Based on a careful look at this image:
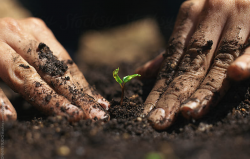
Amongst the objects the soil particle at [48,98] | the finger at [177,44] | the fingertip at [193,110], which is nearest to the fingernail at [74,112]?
the soil particle at [48,98]

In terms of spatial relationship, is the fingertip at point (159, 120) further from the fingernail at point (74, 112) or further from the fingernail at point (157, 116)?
the fingernail at point (74, 112)

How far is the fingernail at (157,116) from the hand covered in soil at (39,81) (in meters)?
0.51

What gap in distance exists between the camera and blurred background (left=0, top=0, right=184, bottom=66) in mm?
4699

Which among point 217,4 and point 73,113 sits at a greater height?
point 217,4

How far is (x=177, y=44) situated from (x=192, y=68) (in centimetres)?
47

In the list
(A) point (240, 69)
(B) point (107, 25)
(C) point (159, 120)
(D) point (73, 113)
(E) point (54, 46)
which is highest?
(B) point (107, 25)

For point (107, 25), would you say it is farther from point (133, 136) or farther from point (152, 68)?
point (133, 136)

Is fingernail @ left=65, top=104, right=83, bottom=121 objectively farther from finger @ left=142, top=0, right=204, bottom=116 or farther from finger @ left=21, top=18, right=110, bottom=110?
finger @ left=142, top=0, right=204, bottom=116

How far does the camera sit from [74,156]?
1.29 metres

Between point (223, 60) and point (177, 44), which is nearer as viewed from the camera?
point (223, 60)

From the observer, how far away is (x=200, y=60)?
214cm

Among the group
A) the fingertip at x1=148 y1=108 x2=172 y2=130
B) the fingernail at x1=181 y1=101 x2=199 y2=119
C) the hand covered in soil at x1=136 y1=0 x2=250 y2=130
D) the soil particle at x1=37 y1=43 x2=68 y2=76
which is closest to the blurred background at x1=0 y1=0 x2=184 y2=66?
the hand covered in soil at x1=136 y1=0 x2=250 y2=130

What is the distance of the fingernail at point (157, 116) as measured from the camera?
6.14 ft

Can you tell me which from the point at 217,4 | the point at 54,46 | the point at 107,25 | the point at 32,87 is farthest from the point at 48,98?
the point at 107,25
